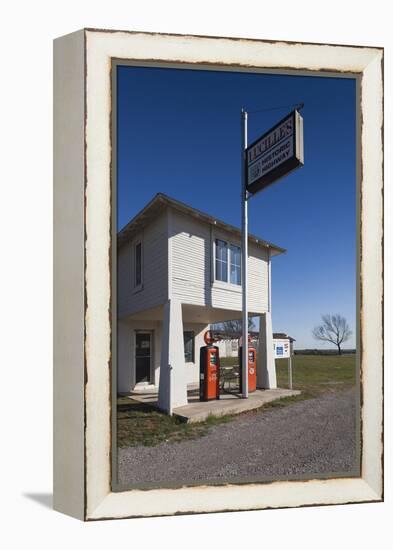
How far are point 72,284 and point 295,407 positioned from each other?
6652 millimetres

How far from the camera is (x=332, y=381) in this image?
45.2 feet

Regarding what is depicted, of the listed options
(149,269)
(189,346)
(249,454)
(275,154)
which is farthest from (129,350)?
(275,154)

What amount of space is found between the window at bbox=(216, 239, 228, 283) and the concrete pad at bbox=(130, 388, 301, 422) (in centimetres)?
266

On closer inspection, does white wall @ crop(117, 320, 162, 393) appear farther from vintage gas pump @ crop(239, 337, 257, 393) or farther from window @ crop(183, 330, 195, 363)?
vintage gas pump @ crop(239, 337, 257, 393)

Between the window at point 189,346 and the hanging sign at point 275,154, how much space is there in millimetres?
5806

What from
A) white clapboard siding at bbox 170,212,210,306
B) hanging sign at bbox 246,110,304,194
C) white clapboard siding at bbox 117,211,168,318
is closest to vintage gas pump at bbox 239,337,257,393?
white clapboard siding at bbox 170,212,210,306

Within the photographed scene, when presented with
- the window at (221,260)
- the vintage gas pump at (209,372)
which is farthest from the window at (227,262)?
the vintage gas pump at (209,372)

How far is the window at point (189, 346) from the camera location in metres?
13.3

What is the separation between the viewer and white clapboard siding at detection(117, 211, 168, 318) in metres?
8.99

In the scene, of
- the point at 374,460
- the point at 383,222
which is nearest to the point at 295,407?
the point at 374,460

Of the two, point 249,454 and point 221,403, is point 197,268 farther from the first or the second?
point 249,454

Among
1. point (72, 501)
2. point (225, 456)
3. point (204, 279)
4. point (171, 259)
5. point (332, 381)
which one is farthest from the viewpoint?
point (332, 381)

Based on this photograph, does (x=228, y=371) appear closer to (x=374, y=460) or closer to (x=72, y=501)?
(x=374, y=460)

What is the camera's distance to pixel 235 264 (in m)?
10.5
